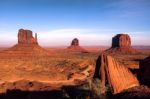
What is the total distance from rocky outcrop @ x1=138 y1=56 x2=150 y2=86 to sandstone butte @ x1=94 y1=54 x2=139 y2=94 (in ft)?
2.49

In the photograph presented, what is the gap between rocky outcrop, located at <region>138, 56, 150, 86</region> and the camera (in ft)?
65.1

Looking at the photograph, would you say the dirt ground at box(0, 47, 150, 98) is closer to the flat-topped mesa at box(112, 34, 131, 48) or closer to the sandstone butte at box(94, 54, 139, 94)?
the sandstone butte at box(94, 54, 139, 94)

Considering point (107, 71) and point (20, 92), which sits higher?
point (107, 71)

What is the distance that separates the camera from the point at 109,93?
688 inches

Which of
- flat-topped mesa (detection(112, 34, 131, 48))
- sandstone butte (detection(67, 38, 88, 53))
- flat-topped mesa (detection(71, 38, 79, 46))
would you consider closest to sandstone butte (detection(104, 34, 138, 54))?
flat-topped mesa (detection(112, 34, 131, 48))

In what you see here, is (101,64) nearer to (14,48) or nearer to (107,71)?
(107,71)

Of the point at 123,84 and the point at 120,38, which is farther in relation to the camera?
the point at 120,38

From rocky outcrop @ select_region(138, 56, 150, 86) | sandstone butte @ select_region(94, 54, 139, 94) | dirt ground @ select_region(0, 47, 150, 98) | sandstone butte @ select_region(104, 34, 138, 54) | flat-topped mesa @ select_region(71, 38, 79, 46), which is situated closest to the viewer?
sandstone butte @ select_region(94, 54, 139, 94)

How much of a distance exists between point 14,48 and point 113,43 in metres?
51.0

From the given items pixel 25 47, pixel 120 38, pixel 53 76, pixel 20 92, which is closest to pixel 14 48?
pixel 25 47

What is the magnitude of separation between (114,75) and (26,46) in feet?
317

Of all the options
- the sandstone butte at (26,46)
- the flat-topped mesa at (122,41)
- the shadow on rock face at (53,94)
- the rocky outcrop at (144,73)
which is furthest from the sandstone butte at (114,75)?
the flat-topped mesa at (122,41)

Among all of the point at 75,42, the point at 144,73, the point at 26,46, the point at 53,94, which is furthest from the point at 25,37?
the point at 144,73

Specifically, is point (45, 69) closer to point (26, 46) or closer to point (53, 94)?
point (53, 94)
